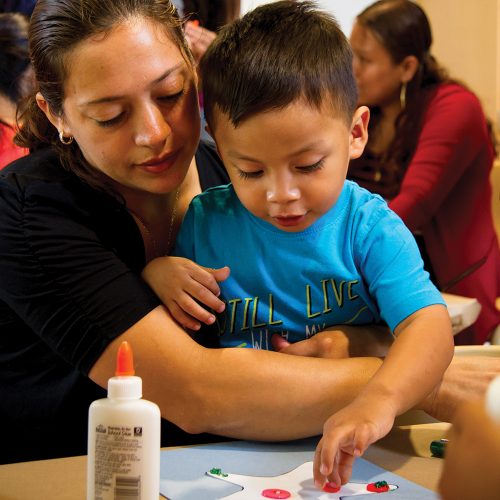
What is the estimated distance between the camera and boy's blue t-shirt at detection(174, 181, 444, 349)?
1385 mm

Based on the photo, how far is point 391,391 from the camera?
1131mm

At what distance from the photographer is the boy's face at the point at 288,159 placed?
1260mm

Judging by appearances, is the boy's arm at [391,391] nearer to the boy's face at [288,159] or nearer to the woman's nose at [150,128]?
the boy's face at [288,159]

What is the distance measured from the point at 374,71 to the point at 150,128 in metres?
2.28

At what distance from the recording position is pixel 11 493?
109 centimetres

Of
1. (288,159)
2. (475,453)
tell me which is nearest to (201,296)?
(288,159)

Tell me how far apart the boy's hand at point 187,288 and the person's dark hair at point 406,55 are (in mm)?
2111

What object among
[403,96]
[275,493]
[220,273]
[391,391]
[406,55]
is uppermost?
[406,55]

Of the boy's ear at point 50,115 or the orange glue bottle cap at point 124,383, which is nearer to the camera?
the orange glue bottle cap at point 124,383

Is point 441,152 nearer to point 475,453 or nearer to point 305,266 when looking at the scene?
point 305,266

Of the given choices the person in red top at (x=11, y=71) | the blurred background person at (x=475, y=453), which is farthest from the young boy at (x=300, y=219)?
the person in red top at (x=11, y=71)

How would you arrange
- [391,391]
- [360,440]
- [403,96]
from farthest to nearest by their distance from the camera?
1. [403,96]
2. [391,391]
3. [360,440]

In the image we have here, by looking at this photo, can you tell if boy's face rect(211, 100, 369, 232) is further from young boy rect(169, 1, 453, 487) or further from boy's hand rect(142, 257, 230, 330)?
boy's hand rect(142, 257, 230, 330)

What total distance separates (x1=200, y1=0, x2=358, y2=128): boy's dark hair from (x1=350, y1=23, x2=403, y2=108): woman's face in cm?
209
